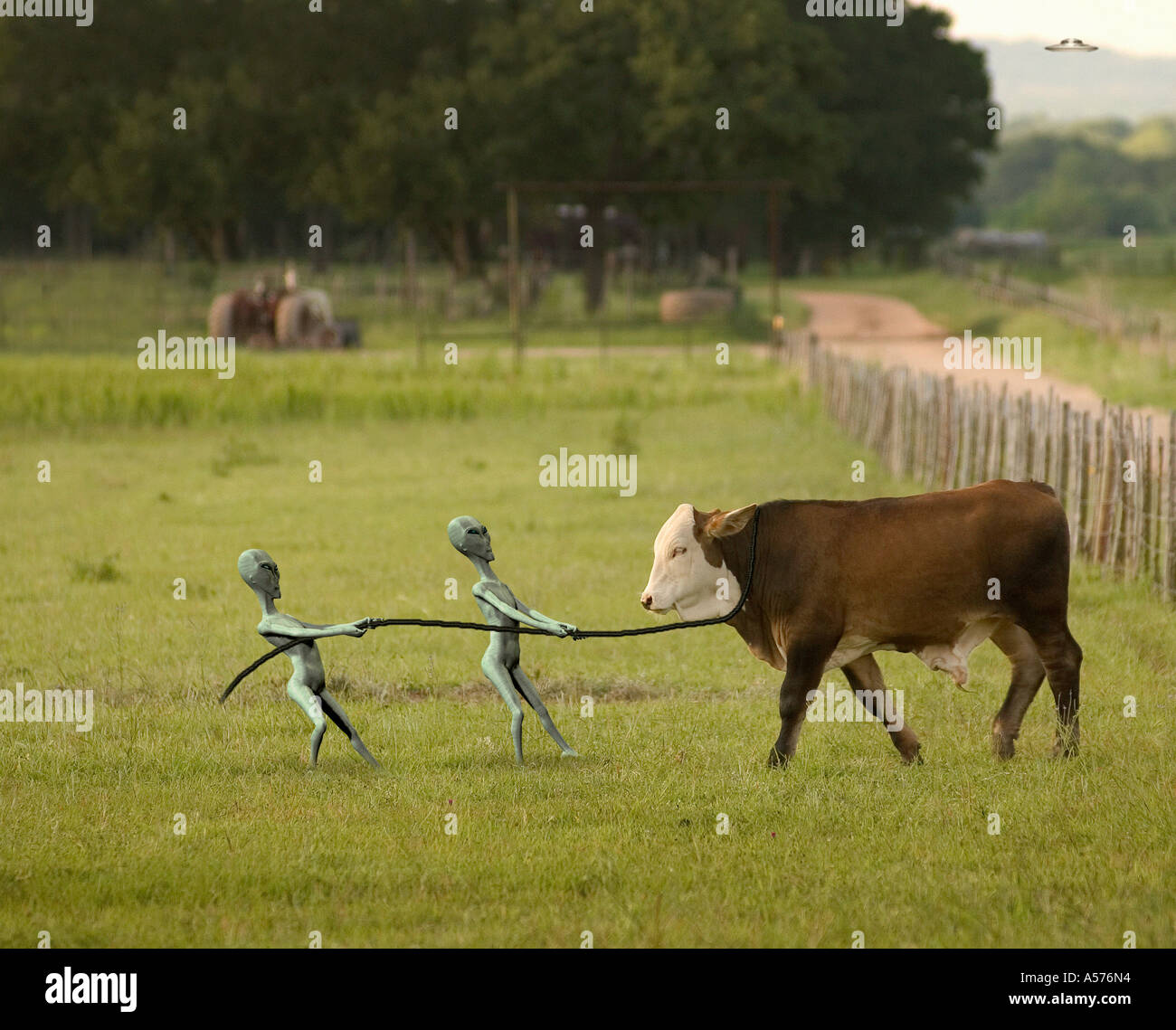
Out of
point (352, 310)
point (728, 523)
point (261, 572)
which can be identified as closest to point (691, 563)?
point (728, 523)

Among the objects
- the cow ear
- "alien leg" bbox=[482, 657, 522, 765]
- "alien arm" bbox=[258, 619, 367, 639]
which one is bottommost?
"alien leg" bbox=[482, 657, 522, 765]

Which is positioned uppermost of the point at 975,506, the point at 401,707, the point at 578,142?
the point at 578,142

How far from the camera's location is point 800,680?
24.5ft

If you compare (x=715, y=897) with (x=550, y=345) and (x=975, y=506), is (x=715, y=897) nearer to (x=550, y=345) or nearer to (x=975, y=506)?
(x=975, y=506)

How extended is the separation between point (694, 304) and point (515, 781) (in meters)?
39.9

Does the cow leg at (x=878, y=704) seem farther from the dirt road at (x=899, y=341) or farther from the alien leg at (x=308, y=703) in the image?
the dirt road at (x=899, y=341)

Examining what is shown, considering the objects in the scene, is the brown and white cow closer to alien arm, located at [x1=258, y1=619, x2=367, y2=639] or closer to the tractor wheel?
alien arm, located at [x1=258, y1=619, x2=367, y2=639]

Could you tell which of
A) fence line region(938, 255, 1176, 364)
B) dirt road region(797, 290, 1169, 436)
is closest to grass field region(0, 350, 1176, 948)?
dirt road region(797, 290, 1169, 436)

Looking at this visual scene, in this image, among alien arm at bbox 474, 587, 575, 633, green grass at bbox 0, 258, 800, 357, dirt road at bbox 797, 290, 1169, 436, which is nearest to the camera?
alien arm at bbox 474, 587, 575, 633

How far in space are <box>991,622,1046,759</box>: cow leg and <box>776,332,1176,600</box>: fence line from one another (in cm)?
411

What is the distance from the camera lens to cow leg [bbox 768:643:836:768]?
7.45 m

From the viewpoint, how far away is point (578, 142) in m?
54.2

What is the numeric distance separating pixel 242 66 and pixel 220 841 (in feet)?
192

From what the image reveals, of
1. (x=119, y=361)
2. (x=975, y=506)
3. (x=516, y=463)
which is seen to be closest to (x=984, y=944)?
(x=975, y=506)
